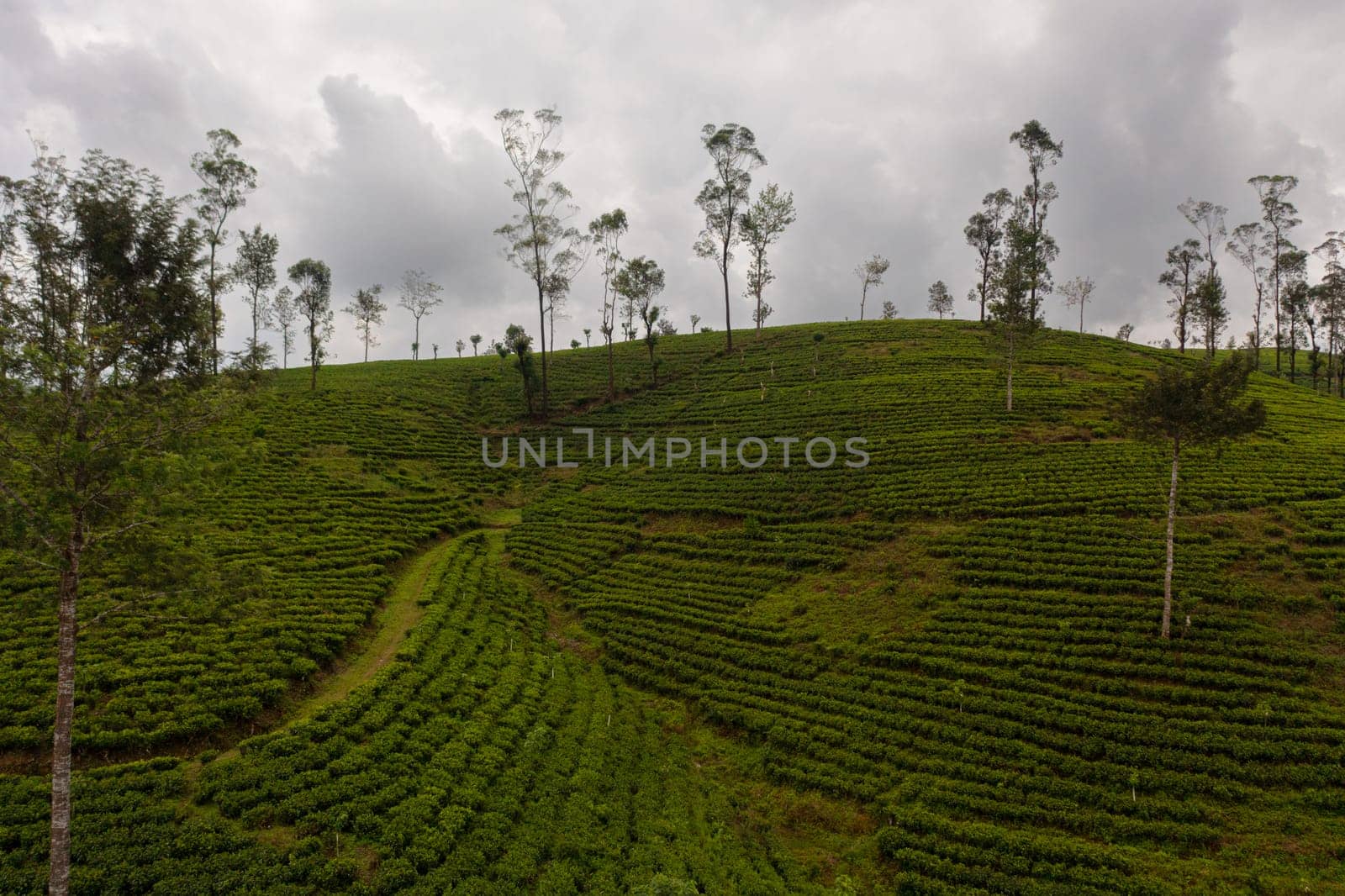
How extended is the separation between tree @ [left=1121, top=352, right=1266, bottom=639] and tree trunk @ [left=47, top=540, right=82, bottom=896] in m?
29.9

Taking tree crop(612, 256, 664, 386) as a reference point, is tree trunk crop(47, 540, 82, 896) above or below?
below

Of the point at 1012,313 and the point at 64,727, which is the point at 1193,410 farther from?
the point at 64,727

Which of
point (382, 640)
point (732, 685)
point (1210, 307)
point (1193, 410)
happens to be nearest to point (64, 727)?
point (382, 640)

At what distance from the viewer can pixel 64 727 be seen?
1081cm

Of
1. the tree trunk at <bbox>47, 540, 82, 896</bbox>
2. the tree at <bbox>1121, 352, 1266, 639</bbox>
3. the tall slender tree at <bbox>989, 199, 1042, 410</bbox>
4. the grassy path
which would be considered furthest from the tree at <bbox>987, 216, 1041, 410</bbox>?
the tree trunk at <bbox>47, 540, 82, 896</bbox>

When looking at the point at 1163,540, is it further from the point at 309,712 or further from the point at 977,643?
the point at 309,712

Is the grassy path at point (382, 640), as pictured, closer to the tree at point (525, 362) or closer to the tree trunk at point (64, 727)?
the tree trunk at point (64, 727)

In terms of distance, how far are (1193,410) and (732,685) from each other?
19862 millimetres

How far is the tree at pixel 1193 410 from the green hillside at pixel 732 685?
15.1ft

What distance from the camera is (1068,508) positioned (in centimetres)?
2927

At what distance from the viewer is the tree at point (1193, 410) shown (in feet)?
68.7

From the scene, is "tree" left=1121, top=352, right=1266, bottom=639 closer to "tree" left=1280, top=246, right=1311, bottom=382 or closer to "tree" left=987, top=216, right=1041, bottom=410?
"tree" left=987, top=216, right=1041, bottom=410

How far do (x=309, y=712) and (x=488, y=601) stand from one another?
10454 millimetres

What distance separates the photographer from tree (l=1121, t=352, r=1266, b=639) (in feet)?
68.7
